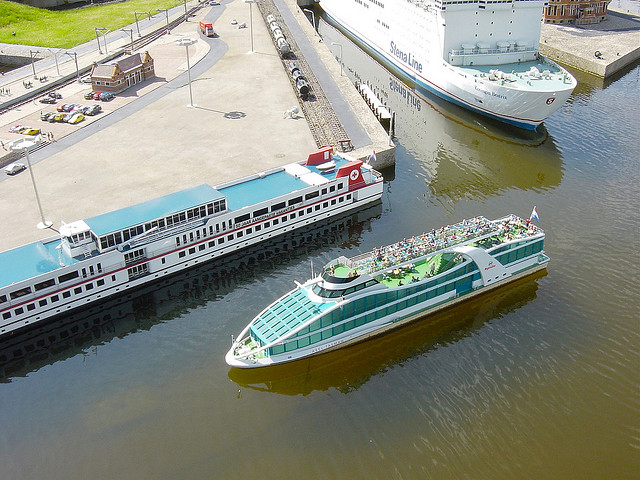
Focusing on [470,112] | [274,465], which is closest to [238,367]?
[274,465]

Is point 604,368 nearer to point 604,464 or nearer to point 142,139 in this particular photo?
point 604,464

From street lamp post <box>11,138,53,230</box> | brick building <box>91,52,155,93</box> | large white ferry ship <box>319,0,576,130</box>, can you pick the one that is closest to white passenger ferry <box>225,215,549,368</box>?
street lamp post <box>11,138,53,230</box>

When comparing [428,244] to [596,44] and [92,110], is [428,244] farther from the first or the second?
[596,44]

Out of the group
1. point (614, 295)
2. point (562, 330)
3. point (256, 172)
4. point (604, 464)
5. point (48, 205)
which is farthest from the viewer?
point (256, 172)

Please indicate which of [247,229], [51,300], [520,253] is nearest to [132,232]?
[51,300]

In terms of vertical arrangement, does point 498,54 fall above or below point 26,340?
above
